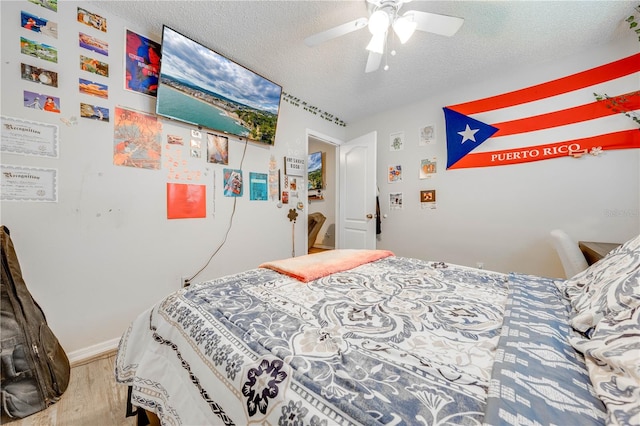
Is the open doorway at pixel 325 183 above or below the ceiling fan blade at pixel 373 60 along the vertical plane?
below

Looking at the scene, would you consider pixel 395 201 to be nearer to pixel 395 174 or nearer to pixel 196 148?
pixel 395 174

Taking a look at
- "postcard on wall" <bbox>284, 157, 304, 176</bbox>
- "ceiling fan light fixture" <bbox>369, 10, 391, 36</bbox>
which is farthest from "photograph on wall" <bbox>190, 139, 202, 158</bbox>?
"ceiling fan light fixture" <bbox>369, 10, 391, 36</bbox>

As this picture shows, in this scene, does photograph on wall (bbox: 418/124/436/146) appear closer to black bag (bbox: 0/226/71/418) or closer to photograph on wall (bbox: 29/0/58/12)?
photograph on wall (bbox: 29/0/58/12)

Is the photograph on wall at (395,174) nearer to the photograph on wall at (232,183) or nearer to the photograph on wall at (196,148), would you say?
the photograph on wall at (232,183)

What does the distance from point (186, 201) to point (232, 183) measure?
47 centimetres

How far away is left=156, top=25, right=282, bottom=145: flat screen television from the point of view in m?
1.81

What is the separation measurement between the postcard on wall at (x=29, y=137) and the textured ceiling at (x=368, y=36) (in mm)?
975

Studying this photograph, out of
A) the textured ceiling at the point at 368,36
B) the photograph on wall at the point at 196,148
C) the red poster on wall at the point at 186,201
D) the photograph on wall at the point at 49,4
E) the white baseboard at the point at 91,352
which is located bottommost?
the white baseboard at the point at 91,352

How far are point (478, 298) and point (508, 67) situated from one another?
260cm

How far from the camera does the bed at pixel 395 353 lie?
17.7 inches

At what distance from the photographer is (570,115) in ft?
7.09

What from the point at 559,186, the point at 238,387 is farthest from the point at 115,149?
the point at 559,186

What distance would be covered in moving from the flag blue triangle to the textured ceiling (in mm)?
376

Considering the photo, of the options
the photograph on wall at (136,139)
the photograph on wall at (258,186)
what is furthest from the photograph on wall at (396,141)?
the photograph on wall at (136,139)
